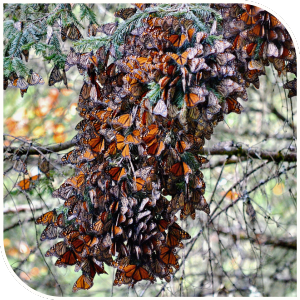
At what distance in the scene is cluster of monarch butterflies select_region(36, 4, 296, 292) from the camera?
745 millimetres

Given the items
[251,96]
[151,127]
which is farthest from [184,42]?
[251,96]

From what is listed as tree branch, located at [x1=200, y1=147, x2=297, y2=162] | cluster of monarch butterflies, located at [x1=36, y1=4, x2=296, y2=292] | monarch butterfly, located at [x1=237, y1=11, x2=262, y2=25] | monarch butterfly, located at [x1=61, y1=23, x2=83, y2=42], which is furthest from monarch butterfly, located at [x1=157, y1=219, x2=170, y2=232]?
tree branch, located at [x1=200, y1=147, x2=297, y2=162]

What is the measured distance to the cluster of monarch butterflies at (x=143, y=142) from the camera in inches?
29.3

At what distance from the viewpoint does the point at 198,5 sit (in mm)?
958

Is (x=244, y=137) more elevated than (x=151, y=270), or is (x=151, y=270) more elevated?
(x=244, y=137)

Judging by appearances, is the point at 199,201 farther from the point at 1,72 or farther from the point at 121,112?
the point at 1,72

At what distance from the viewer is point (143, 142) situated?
821mm

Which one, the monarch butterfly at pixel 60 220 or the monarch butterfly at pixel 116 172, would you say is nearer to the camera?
the monarch butterfly at pixel 116 172

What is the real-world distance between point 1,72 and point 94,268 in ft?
2.11

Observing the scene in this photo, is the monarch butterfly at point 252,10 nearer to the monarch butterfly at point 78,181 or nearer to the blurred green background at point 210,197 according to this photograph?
the monarch butterfly at point 78,181

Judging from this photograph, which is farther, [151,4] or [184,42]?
[151,4]

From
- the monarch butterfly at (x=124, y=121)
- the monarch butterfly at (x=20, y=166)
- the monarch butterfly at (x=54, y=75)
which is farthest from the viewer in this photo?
the monarch butterfly at (x=20, y=166)

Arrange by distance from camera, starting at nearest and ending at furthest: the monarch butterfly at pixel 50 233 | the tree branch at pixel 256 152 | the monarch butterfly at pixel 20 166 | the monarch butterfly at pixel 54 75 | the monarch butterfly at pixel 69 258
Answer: the monarch butterfly at pixel 69 258 → the monarch butterfly at pixel 50 233 → the monarch butterfly at pixel 54 75 → the monarch butterfly at pixel 20 166 → the tree branch at pixel 256 152

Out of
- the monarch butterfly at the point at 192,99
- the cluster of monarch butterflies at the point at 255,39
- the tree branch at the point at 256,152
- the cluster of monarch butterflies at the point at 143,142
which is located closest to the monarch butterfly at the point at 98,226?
the cluster of monarch butterflies at the point at 143,142
